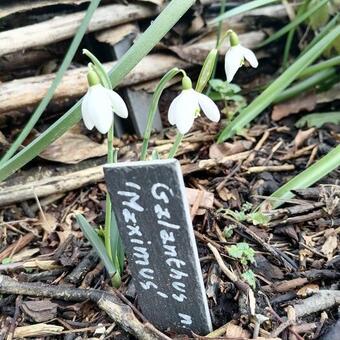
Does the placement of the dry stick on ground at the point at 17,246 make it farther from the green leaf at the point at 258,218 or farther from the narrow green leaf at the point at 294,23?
the narrow green leaf at the point at 294,23

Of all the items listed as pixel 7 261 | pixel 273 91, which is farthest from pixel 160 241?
pixel 273 91

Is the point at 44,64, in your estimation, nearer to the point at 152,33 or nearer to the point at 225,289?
the point at 152,33

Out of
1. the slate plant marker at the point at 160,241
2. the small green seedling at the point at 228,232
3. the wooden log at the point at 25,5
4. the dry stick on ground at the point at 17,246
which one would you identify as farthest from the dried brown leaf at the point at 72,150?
the slate plant marker at the point at 160,241

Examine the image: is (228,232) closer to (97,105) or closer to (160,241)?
(160,241)

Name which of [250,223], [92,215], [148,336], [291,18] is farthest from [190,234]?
[291,18]

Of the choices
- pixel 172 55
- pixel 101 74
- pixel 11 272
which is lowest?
pixel 11 272

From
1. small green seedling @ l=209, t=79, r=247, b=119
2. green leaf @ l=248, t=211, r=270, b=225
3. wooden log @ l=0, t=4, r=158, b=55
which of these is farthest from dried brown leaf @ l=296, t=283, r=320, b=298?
wooden log @ l=0, t=4, r=158, b=55
